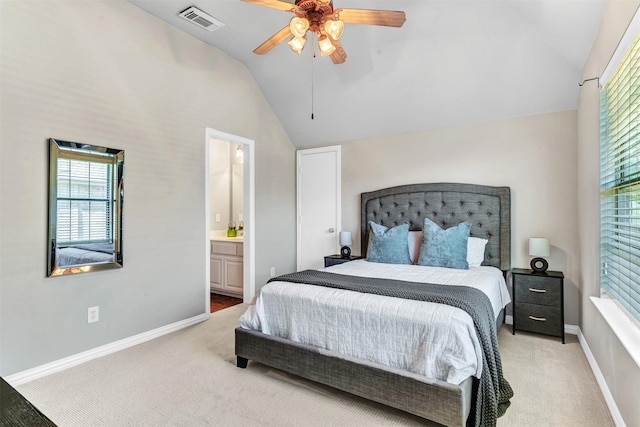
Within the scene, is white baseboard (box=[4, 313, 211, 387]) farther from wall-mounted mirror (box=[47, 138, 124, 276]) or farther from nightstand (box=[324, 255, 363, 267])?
nightstand (box=[324, 255, 363, 267])

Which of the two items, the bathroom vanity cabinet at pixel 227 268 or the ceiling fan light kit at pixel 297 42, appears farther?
the bathroom vanity cabinet at pixel 227 268

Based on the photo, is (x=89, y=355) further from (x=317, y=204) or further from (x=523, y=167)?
(x=523, y=167)

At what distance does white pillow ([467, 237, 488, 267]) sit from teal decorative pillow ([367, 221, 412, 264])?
623 millimetres

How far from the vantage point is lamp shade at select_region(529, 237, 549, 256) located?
126 inches

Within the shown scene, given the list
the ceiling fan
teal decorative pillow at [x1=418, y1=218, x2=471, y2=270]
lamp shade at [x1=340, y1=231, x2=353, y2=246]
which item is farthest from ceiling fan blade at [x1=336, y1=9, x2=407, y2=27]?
lamp shade at [x1=340, y1=231, x2=353, y2=246]

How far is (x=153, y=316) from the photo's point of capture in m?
3.24

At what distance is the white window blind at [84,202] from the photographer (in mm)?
2613

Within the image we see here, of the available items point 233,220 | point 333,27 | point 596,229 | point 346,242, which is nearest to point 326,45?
point 333,27

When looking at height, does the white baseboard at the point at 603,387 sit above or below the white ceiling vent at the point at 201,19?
below

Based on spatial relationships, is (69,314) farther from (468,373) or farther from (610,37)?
(610,37)

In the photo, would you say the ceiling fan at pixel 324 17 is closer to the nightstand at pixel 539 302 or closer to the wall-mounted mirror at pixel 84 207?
the wall-mounted mirror at pixel 84 207

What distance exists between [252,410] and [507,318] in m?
2.88

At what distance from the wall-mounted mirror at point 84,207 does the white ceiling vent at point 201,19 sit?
57.7 inches

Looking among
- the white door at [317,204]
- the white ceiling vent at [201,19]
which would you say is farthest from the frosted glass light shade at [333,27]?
the white door at [317,204]
